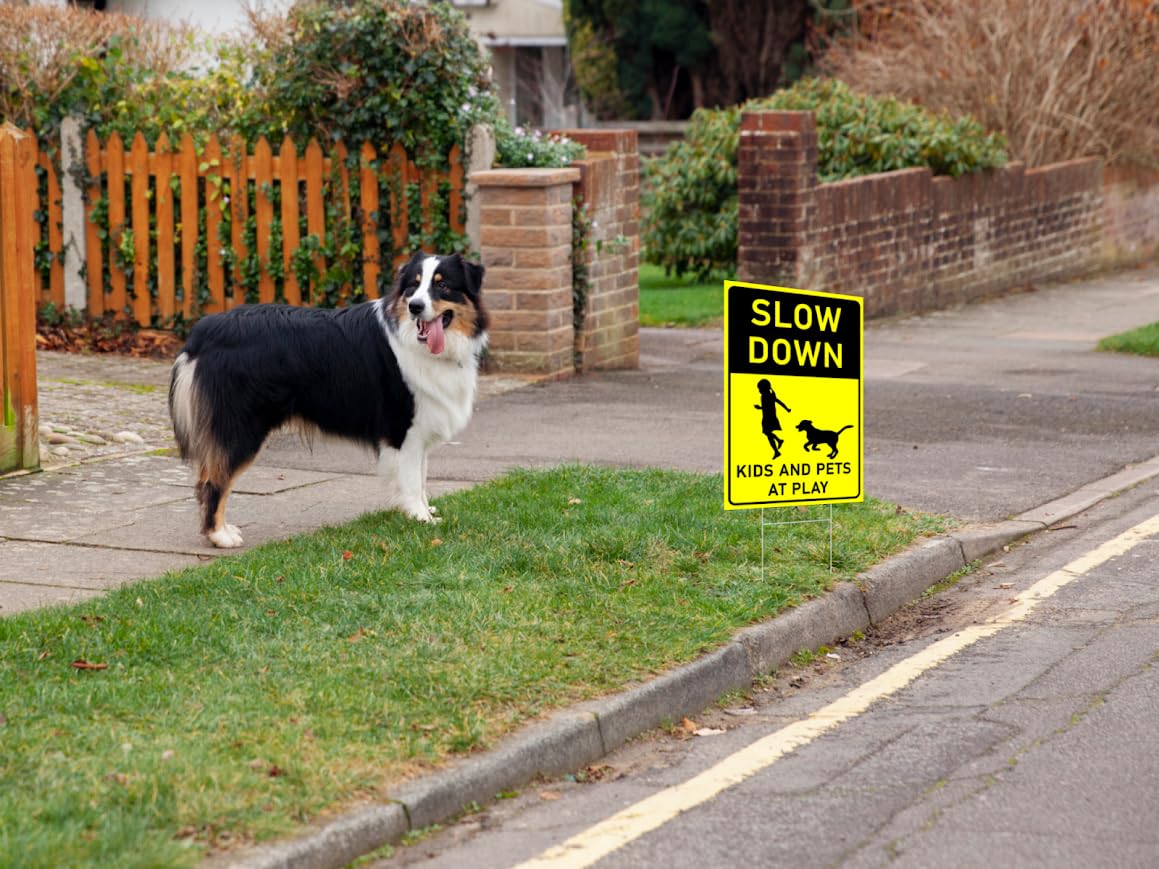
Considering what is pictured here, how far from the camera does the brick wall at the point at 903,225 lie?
17422 mm

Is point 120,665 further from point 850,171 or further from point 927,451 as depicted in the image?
point 850,171

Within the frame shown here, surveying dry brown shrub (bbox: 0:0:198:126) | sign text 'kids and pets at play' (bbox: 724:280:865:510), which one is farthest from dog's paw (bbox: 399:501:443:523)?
dry brown shrub (bbox: 0:0:198:126)

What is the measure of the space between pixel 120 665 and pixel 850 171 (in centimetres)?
1542

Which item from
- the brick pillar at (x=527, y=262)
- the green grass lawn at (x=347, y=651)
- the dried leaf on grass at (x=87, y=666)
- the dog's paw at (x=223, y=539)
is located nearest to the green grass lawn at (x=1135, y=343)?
the brick pillar at (x=527, y=262)

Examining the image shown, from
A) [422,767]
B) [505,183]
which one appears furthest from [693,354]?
[422,767]

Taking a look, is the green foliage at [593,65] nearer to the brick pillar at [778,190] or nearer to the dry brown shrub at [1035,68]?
the dry brown shrub at [1035,68]

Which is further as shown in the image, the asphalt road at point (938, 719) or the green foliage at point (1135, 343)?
the green foliage at point (1135, 343)

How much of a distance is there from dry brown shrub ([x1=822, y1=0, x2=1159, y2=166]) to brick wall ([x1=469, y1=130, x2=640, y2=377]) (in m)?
9.98

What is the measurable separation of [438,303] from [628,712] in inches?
115

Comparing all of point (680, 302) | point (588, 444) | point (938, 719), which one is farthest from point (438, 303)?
point (680, 302)

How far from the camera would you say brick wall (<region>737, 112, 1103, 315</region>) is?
17422mm

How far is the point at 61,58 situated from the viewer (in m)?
15.0

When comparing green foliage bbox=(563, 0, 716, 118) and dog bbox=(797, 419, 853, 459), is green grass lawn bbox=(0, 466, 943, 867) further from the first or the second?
green foliage bbox=(563, 0, 716, 118)

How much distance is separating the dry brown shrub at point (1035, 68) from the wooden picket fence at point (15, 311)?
16.1 meters
